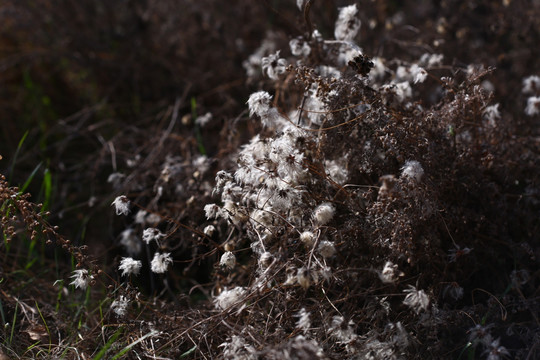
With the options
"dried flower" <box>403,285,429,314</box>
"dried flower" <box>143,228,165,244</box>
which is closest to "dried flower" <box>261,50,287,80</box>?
"dried flower" <box>143,228,165,244</box>

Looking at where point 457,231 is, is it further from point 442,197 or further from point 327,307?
point 327,307

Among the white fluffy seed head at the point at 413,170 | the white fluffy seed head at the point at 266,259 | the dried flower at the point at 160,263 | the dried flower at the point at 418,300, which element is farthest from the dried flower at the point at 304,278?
the dried flower at the point at 160,263

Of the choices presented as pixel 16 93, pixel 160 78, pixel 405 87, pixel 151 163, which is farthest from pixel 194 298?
pixel 16 93

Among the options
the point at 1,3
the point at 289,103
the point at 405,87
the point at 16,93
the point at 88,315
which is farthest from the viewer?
the point at 16,93

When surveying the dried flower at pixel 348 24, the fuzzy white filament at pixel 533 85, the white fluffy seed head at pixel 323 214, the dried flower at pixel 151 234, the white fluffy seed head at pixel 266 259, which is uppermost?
the dried flower at pixel 348 24

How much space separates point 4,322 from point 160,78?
93.6 inches

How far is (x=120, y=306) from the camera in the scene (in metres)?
1.95

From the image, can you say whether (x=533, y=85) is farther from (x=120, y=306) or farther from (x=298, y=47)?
(x=120, y=306)

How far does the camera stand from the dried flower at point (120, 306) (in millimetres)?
1942

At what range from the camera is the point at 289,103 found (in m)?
2.83

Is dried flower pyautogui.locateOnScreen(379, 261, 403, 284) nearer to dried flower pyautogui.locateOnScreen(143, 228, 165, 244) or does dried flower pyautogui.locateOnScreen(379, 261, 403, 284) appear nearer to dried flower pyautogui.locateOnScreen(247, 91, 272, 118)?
dried flower pyautogui.locateOnScreen(247, 91, 272, 118)

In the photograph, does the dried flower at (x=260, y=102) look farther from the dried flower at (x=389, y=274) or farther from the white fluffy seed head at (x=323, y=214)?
the dried flower at (x=389, y=274)

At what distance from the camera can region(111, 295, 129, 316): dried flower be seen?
1942 mm

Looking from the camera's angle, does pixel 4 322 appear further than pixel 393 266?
Yes
